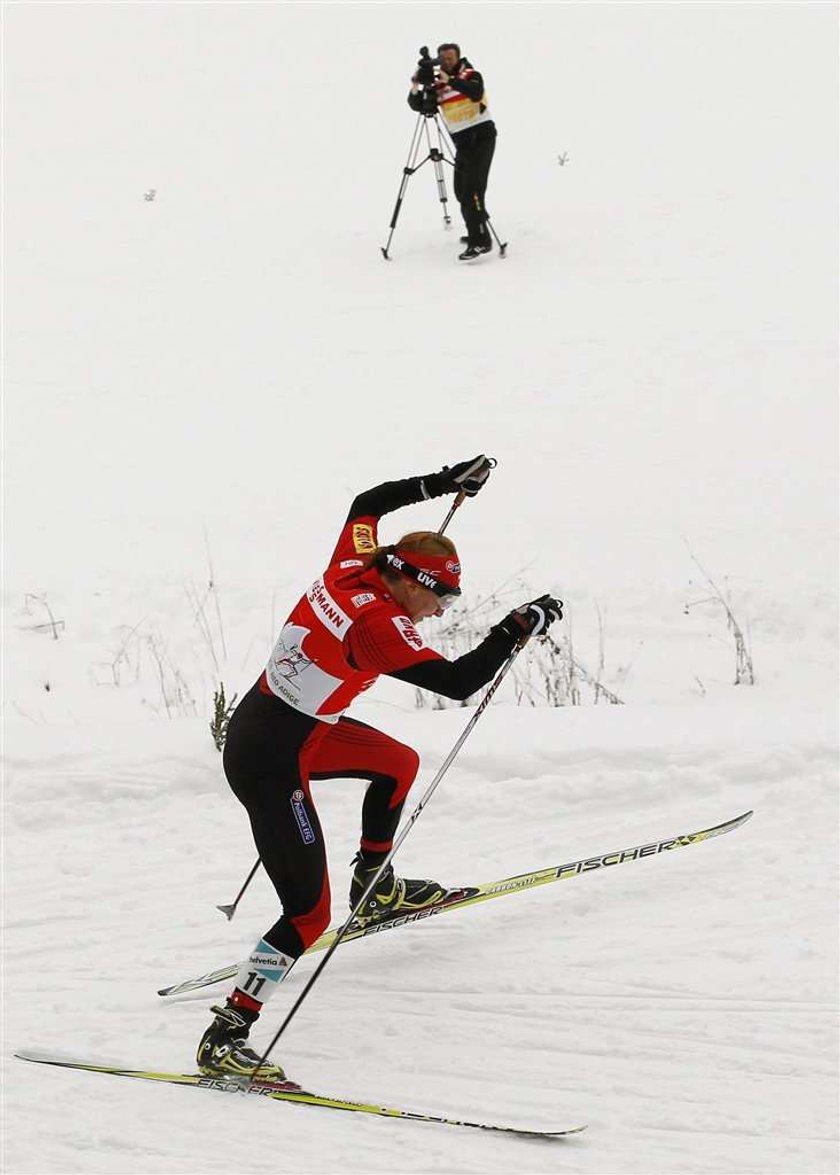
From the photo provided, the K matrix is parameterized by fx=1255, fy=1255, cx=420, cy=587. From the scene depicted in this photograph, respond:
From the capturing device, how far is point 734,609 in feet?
27.0

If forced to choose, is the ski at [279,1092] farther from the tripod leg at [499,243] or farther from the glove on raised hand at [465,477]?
the tripod leg at [499,243]

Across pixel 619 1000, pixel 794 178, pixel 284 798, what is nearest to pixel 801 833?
pixel 619 1000

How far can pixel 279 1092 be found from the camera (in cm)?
437

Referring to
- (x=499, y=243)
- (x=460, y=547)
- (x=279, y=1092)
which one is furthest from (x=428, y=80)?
(x=279, y=1092)

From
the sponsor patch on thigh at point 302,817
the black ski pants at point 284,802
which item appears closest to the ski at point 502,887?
the black ski pants at point 284,802

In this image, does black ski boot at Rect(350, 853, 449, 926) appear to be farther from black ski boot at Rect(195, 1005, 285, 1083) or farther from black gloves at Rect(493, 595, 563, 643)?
black gloves at Rect(493, 595, 563, 643)

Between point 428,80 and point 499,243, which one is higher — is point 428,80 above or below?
above

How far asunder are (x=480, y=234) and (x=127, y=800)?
9.16m

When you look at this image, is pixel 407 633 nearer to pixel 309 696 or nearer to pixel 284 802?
pixel 309 696

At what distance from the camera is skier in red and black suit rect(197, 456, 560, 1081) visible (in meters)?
4.34

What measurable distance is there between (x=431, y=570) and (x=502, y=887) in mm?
1629

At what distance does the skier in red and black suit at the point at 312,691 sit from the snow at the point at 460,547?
16.2 inches

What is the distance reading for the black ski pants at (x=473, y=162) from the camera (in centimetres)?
1265

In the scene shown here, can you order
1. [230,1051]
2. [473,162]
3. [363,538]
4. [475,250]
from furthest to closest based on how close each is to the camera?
1. [475,250]
2. [473,162]
3. [363,538]
4. [230,1051]
